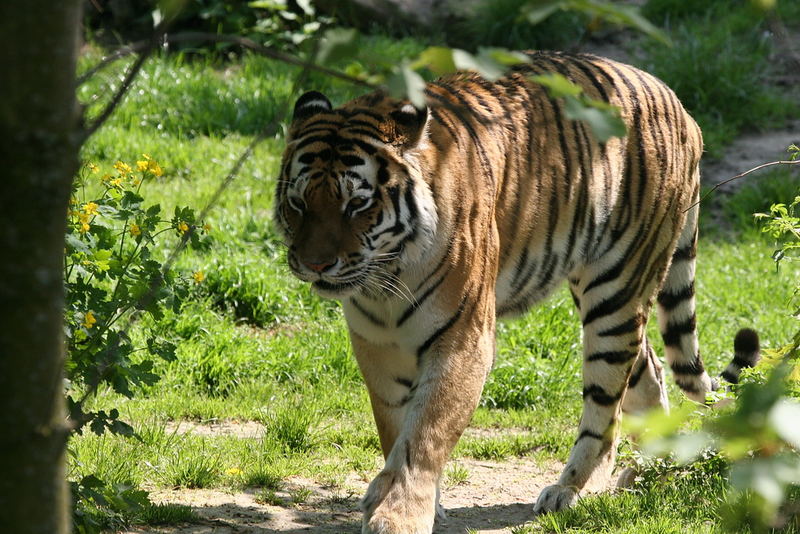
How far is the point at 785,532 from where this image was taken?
3.57 meters

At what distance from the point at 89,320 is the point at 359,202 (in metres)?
0.93

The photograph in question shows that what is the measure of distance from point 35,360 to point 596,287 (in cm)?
336

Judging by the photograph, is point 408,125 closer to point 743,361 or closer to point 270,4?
point 743,361

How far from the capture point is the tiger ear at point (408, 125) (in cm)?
351

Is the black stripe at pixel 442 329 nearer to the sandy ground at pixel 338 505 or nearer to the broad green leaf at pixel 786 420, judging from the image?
the sandy ground at pixel 338 505

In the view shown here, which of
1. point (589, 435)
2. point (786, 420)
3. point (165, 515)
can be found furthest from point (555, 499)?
point (786, 420)

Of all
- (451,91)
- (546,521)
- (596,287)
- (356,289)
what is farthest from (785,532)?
(451,91)

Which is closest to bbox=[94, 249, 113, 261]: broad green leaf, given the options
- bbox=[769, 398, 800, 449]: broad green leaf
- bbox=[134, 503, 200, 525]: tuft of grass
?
bbox=[134, 503, 200, 525]: tuft of grass

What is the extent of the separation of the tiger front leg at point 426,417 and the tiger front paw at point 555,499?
2.64 ft

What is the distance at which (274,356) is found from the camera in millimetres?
5668

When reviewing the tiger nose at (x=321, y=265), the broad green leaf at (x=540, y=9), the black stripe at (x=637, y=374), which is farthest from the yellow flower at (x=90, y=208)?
the black stripe at (x=637, y=374)

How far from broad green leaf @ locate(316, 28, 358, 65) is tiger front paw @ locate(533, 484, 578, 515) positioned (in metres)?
3.20

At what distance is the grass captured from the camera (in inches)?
166

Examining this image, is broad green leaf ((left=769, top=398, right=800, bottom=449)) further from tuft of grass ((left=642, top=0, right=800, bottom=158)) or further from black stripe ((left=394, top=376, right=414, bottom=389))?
tuft of grass ((left=642, top=0, right=800, bottom=158))
